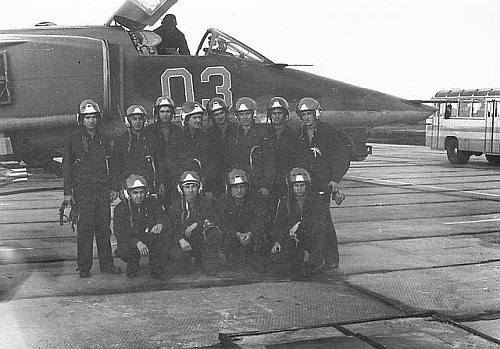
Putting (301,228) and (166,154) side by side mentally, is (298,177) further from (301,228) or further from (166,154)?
(166,154)

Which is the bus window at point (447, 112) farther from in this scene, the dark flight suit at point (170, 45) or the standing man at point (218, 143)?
the standing man at point (218, 143)

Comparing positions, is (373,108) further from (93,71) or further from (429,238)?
(93,71)

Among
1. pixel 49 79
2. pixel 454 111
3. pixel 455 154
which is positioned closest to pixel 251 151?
pixel 49 79

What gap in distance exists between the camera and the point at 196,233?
5.36m

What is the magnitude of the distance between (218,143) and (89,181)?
1089mm

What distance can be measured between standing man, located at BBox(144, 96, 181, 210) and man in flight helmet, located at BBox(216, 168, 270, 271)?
1.49 feet

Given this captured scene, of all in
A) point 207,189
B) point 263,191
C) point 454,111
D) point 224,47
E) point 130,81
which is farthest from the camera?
point 454,111

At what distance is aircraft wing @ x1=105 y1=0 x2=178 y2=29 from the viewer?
6.73 metres

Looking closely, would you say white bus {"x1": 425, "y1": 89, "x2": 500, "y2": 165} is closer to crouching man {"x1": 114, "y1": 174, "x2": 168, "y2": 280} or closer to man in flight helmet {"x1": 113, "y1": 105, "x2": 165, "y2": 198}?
man in flight helmet {"x1": 113, "y1": 105, "x2": 165, "y2": 198}

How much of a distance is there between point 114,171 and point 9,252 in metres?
1.44

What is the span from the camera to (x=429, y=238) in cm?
685

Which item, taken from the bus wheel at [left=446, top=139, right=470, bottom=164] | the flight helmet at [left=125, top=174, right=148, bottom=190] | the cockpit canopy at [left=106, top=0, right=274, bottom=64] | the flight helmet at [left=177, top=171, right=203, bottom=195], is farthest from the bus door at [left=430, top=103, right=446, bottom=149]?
the flight helmet at [left=125, top=174, right=148, bottom=190]

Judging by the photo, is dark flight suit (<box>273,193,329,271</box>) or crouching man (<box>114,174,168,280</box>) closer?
crouching man (<box>114,174,168,280</box>)

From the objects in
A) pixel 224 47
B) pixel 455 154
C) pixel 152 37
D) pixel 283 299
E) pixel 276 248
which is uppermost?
pixel 152 37
